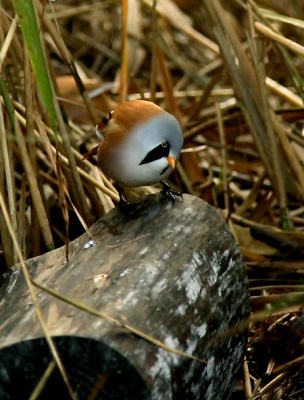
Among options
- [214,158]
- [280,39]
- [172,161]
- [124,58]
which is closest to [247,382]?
[172,161]

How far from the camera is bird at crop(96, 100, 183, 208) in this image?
2264 millimetres

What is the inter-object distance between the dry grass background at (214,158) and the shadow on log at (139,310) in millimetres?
170

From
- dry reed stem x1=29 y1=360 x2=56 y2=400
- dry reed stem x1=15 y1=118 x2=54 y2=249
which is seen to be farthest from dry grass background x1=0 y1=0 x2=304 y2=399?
dry reed stem x1=29 y1=360 x2=56 y2=400

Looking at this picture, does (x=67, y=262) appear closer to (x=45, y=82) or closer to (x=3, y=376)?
(x=3, y=376)

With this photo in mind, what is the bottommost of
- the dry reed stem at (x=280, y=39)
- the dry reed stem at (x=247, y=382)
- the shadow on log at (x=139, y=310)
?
the dry reed stem at (x=247, y=382)

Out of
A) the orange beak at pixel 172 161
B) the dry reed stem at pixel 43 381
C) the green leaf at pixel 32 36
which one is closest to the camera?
the dry reed stem at pixel 43 381

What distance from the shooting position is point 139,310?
1.68 metres

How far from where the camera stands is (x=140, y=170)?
2273 mm

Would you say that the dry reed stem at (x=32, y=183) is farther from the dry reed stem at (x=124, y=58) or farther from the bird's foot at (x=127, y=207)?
the dry reed stem at (x=124, y=58)

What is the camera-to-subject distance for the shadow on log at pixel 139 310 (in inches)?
62.1

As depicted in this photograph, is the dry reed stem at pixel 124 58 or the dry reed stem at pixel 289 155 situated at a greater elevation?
the dry reed stem at pixel 124 58

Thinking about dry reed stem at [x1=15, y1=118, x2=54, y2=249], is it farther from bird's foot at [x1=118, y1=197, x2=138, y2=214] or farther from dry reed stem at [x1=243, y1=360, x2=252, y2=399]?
dry reed stem at [x1=243, y1=360, x2=252, y2=399]

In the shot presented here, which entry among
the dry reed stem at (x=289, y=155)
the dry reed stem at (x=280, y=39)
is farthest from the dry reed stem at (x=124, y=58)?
the dry reed stem at (x=289, y=155)

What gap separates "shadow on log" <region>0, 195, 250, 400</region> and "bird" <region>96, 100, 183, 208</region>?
12 centimetres
